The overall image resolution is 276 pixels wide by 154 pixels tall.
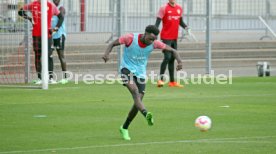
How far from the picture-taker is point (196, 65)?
30234mm

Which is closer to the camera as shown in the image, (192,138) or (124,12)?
(192,138)

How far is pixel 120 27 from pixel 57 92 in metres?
6.09

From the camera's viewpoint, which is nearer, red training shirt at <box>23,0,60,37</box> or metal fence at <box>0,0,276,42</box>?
red training shirt at <box>23,0,60,37</box>

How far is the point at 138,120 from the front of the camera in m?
16.6

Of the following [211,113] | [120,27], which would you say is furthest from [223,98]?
[120,27]

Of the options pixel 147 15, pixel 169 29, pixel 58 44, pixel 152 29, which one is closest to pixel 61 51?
pixel 58 44

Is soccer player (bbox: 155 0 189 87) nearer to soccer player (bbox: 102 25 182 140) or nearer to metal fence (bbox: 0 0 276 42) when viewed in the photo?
metal fence (bbox: 0 0 276 42)

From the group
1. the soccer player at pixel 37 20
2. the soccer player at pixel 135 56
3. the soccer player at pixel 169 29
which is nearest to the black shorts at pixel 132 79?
the soccer player at pixel 135 56

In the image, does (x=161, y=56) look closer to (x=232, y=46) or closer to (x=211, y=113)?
(x=232, y=46)

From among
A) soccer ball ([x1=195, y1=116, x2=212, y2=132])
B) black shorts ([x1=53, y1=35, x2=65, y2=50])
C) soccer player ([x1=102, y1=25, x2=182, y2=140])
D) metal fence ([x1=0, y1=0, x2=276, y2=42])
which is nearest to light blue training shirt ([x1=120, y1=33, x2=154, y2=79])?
soccer player ([x1=102, y1=25, x2=182, y2=140])

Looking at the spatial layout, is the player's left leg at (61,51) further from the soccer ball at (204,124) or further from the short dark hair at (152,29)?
the soccer ball at (204,124)

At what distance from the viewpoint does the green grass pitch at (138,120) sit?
43.0 feet

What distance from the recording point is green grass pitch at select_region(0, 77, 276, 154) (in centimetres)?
1312

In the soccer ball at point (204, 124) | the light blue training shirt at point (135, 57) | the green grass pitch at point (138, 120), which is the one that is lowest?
the green grass pitch at point (138, 120)
